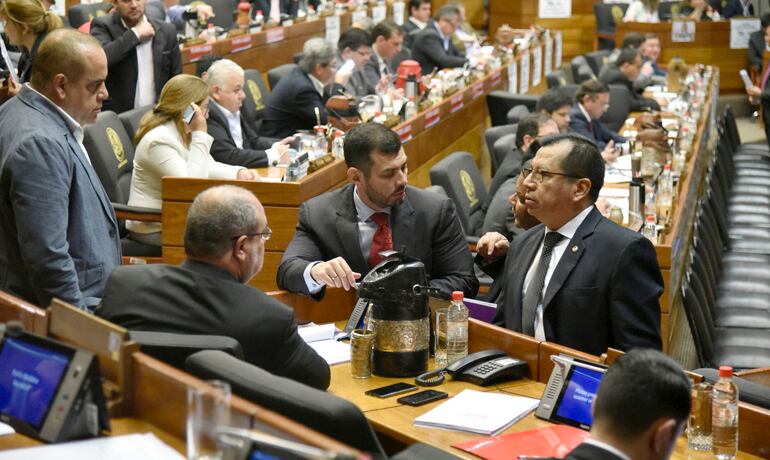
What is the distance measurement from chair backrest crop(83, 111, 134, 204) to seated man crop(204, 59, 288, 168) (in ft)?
1.47

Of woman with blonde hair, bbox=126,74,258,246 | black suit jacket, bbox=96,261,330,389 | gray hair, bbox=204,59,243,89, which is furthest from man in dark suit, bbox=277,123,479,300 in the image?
gray hair, bbox=204,59,243,89

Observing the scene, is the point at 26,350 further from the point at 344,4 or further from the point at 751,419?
the point at 344,4

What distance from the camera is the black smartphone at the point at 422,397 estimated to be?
9.27 feet

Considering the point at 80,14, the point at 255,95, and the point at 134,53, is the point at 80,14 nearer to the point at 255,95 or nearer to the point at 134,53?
the point at 255,95

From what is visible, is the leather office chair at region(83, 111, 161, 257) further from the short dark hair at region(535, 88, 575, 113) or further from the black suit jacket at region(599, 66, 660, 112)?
the black suit jacket at region(599, 66, 660, 112)

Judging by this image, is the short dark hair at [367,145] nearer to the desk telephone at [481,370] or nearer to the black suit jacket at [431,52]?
the desk telephone at [481,370]

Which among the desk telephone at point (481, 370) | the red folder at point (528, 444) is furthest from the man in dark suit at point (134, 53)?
the red folder at point (528, 444)

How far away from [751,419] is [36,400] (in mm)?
1542

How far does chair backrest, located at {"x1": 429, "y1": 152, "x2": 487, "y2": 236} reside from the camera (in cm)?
562

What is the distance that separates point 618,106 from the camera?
942cm

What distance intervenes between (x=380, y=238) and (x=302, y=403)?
1778mm

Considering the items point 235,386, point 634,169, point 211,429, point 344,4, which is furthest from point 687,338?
point 344,4

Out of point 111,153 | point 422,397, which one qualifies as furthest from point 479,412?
point 111,153

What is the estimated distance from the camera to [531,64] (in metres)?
11.5
